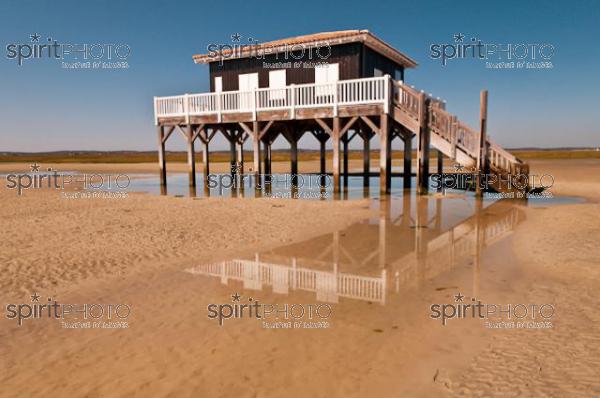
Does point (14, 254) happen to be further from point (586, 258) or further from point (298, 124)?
point (298, 124)

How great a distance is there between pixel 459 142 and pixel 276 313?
12340mm

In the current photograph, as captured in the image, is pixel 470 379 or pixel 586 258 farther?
pixel 586 258

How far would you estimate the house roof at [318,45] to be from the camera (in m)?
15.9

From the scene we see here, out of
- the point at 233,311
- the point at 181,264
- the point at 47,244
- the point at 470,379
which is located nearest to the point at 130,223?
the point at 47,244

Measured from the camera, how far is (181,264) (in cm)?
643

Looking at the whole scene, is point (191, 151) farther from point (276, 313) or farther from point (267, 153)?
point (276, 313)

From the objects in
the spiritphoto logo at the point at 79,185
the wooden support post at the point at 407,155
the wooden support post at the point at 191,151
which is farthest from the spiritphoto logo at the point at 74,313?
the wooden support post at the point at 407,155

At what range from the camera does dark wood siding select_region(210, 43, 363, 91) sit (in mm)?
16469

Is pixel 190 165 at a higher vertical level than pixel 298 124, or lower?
lower

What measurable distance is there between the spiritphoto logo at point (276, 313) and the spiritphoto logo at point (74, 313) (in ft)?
3.65

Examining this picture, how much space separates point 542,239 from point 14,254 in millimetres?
10904

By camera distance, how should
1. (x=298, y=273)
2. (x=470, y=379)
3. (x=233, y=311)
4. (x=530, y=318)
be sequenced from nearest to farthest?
(x=470, y=379)
(x=530, y=318)
(x=233, y=311)
(x=298, y=273)

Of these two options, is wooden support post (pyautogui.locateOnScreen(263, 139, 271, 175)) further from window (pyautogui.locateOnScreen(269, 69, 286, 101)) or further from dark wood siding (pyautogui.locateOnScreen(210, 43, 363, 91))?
window (pyautogui.locateOnScreen(269, 69, 286, 101))

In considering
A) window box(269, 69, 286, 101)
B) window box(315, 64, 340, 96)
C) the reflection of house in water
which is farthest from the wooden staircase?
window box(269, 69, 286, 101)
